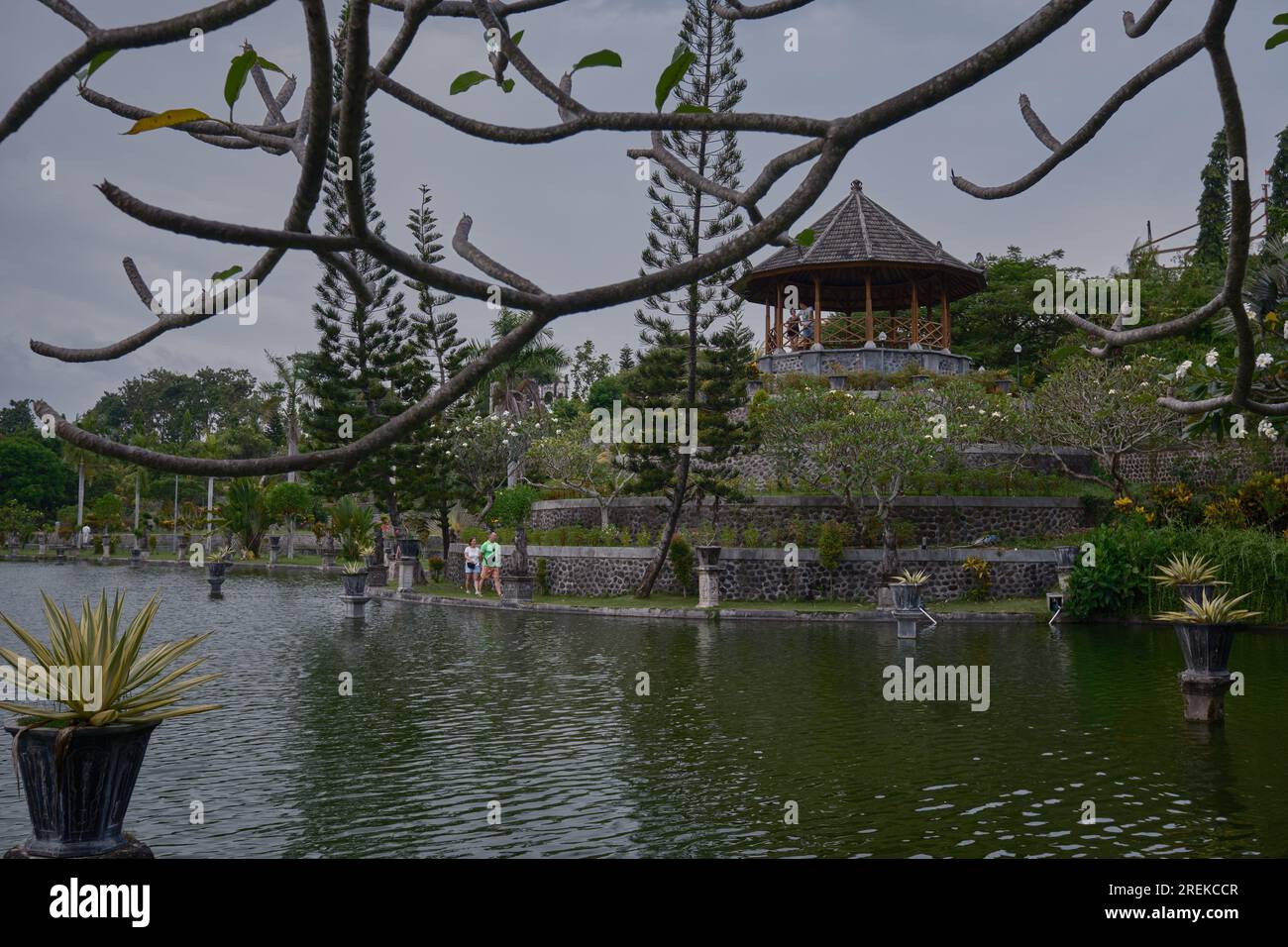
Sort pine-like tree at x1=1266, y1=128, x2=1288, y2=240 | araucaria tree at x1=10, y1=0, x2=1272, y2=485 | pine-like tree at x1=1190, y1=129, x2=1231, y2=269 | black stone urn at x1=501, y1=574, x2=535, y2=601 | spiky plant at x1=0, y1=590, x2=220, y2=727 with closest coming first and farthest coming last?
araucaria tree at x1=10, y1=0, x2=1272, y2=485 < spiky plant at x1=0, y1=590, x2=220, y2=727 < black stone urn at x1=501, y1=574, x2=535, y2=601 < pine-like tree at x1=1266, y1=128, x2=1288, y2=240 < pine-like tree at x1=1190, y1=129, x2=1231, y2=269

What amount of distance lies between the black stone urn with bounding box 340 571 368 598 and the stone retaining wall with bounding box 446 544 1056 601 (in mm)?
6700

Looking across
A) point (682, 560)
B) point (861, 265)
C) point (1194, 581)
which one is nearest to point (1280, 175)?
point (861, 265)

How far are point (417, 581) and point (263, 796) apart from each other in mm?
24693

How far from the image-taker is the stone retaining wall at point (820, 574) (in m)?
24.0

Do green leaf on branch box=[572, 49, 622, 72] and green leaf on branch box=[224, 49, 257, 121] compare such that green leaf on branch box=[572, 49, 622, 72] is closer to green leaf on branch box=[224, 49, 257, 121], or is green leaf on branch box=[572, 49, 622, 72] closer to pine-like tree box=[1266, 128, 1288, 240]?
green leaf on branch box=[224, 49, 257, 121]

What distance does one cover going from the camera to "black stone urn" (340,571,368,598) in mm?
21922

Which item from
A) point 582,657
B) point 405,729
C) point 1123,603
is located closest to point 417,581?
point 582,657

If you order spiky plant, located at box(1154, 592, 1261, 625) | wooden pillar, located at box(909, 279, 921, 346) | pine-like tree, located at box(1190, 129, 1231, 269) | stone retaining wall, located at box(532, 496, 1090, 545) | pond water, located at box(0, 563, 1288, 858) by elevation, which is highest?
pine-like tree, located at box(1190, 129, 1231, 269)

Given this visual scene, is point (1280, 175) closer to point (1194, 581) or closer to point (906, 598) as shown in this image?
point (906, 598)

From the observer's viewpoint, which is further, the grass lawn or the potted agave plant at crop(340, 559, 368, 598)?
the grass lawn

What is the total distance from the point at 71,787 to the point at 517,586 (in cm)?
1949

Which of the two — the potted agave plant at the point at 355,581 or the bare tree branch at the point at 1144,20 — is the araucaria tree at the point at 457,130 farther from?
the potted agave plant at the point at 355,581

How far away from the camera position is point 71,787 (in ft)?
16.6

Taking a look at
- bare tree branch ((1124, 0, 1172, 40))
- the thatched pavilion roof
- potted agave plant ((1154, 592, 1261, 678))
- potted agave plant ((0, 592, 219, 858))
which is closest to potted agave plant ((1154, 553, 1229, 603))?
potted agave plant ((1154, 592, 1261, 678))
